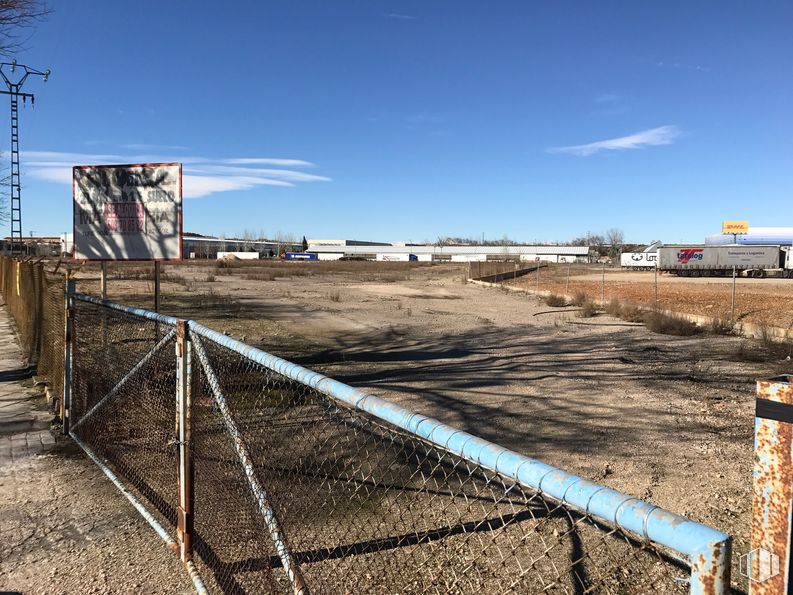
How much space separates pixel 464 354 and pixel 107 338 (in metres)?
8.28

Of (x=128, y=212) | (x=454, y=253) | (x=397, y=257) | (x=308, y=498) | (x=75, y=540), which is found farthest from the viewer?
(x=454, y=253)

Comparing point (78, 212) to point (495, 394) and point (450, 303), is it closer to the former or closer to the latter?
point (495, 394)

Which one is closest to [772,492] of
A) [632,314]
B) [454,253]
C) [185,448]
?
[185,448]

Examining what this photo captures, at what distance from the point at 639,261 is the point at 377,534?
89.8 m

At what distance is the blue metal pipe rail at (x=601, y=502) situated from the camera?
1252 millimetres

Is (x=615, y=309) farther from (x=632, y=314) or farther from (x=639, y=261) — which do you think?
(x=639, y=261)

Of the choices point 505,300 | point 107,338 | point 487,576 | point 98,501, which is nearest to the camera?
point 487,576

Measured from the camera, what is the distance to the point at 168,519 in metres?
4.38

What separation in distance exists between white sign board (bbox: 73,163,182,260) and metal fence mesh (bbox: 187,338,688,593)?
12.2ft

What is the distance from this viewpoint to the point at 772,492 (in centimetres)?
149

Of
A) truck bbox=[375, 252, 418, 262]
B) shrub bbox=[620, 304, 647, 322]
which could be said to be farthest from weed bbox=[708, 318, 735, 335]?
truck bbox=[375, 252, 418, 262]

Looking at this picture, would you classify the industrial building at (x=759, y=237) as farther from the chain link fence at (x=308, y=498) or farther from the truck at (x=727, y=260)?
the chain link fence at (x=308, y=498)

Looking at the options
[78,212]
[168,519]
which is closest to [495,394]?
[168,519]

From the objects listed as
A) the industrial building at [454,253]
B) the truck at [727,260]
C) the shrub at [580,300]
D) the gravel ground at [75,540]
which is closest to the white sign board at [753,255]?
the truck at [727,260]
